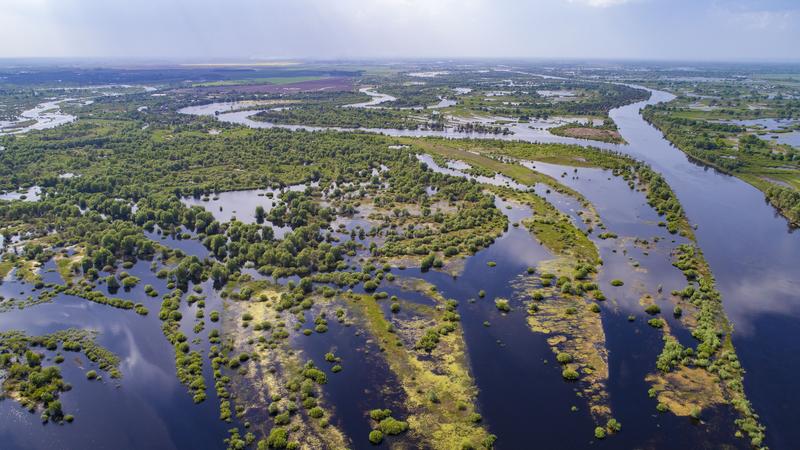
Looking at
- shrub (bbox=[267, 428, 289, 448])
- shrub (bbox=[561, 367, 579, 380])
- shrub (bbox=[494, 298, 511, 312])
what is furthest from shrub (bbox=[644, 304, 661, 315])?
shrub (bbox=[267, 428, 289, 448])

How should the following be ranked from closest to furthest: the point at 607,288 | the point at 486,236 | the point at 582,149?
the point at 607,288, the point at 486,236, the point at 582,149

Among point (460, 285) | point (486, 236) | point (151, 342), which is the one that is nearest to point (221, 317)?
point (151, 342)

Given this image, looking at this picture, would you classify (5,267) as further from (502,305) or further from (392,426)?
(502,305)

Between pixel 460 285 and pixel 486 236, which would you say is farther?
pixel 486 236

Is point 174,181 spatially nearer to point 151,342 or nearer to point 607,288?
point 151,342

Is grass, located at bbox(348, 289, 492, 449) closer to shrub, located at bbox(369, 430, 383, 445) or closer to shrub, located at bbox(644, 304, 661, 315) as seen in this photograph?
shrub, located at bbox(369, 430, 383, 445)

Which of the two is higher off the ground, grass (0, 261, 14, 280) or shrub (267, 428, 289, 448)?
grass (0, 261, 14, 280)

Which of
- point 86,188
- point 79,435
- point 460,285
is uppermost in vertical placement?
point 86,188

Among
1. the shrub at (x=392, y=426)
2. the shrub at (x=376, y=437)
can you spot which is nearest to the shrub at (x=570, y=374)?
the shrub at (x=392, y=426)
